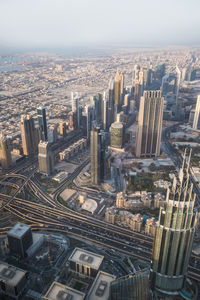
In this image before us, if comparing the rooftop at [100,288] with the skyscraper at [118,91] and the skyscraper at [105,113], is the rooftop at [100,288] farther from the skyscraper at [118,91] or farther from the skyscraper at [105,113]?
the skyscraper at [118,91]

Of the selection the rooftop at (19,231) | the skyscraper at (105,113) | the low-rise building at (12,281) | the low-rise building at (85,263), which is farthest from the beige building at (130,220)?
the skyscraper at (105,113)

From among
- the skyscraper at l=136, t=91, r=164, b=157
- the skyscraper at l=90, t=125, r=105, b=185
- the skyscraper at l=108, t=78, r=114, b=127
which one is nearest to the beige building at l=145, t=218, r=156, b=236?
the skyscraper at l=90, t=125, r=105, b=185

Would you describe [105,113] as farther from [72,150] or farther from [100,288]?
[100,288]

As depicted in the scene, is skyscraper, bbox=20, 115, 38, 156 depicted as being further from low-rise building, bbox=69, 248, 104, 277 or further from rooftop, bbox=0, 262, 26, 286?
low-rise building, bbox=69, 248, 104, 277

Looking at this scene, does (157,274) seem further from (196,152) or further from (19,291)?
(196,152)

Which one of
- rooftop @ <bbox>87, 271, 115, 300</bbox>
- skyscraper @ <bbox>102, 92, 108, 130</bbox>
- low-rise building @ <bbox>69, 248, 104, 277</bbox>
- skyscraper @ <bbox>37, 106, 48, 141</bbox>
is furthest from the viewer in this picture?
skyscraper @ <bbox>102, 92, 108, 130</bbox>

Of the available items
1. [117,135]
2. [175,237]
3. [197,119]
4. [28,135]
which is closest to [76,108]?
[117,135]
